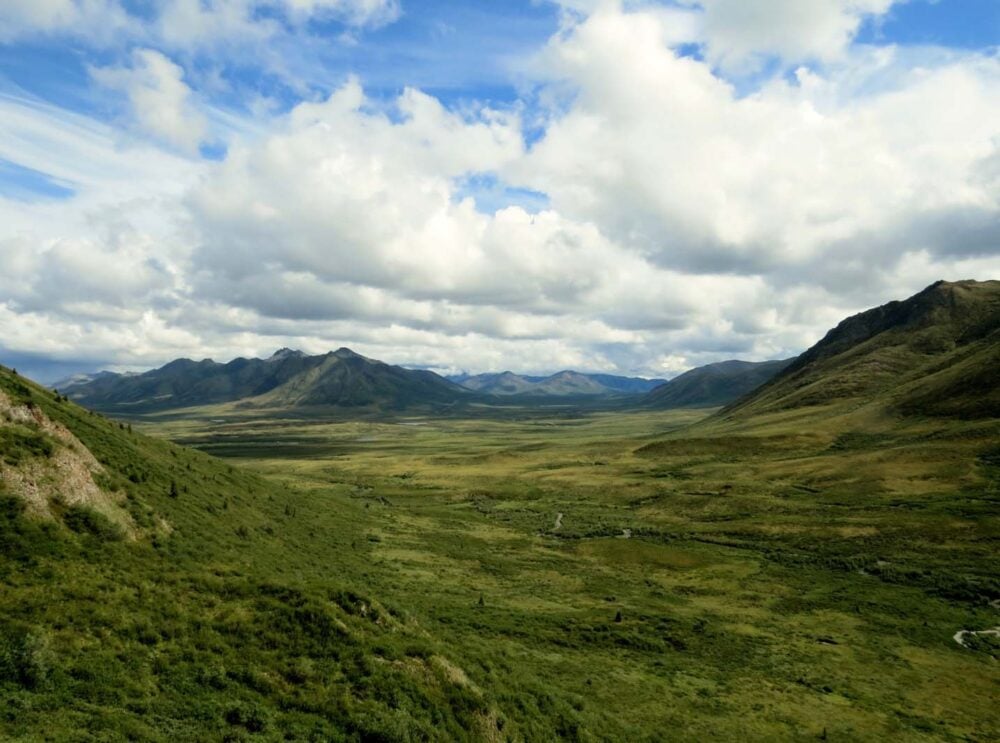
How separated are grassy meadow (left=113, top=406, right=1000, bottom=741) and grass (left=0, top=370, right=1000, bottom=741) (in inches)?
11.5

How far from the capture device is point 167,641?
2023 centimetres

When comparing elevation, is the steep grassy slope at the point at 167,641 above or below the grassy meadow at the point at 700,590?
above

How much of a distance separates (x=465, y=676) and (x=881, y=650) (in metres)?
36.7

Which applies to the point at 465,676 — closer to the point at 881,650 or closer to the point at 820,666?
the point at 820,666

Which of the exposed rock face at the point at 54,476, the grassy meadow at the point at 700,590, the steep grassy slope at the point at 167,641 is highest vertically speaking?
the exposed rock face at the point at 54,476

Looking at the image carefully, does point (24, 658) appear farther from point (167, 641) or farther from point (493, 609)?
point (493, 609)

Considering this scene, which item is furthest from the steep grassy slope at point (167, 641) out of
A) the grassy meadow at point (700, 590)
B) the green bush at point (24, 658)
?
the grassy meadow at point (700, 590)

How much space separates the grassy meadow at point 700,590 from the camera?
3069cm

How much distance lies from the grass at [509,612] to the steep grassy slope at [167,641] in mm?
102

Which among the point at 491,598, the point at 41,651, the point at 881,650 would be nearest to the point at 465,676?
the point at 41,651

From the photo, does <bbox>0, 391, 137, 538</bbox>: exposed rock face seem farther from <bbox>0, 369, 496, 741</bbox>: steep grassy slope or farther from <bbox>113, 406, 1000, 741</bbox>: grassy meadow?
<bbox>113, 406, 1000, 741</bbox>: grassy meadow

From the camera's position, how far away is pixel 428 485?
137750mm

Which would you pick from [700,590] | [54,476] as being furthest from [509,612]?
[54,476]

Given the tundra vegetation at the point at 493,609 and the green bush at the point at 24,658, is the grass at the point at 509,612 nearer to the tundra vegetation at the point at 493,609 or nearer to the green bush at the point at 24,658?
the green bush at the point at 24,658
